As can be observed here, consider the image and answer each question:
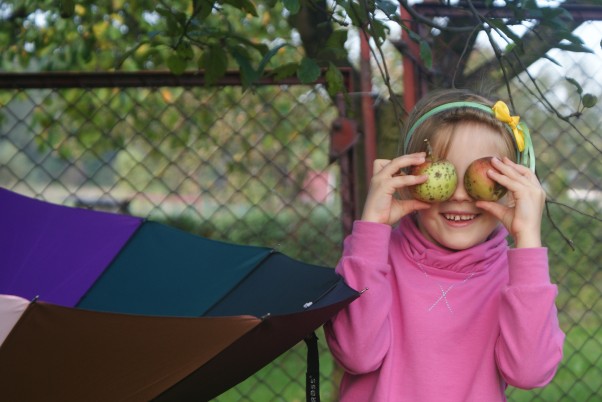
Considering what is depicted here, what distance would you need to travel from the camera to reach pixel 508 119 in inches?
79.4

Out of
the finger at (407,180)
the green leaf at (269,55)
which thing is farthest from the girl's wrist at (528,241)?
the green leaf at (269,55)

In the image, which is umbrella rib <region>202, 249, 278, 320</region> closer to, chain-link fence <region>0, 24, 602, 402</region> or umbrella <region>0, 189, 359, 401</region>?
umbrella <region>0, 189, 359, 401</region>

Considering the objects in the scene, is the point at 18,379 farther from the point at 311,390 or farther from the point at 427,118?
the point at 427,118

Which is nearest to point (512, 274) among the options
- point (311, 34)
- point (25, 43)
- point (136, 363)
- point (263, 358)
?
point (263, 358)

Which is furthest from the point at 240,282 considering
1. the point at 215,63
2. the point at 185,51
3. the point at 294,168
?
the point at 294,168

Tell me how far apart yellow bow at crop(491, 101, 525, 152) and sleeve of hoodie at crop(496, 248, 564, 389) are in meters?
0.25

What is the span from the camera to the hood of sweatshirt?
80.1 inches

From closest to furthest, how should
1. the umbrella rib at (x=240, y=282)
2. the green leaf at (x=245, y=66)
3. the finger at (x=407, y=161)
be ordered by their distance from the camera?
the finger at (x=407, y=161), the umbrella rib at (x=240, y=282), the green leaf at (x=245, y=66)

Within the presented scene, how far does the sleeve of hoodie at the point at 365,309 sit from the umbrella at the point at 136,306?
2.6 inches

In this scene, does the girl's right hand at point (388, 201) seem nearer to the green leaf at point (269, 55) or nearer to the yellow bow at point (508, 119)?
the yellow bow at point (508, 119)

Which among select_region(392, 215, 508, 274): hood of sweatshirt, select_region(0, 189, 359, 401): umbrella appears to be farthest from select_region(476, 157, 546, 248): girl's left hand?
select_region(0, 189, 359, 401): umbrella

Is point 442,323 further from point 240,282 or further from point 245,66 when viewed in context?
point 245,66

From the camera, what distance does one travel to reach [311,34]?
144 inches

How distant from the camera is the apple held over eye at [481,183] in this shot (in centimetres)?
191
